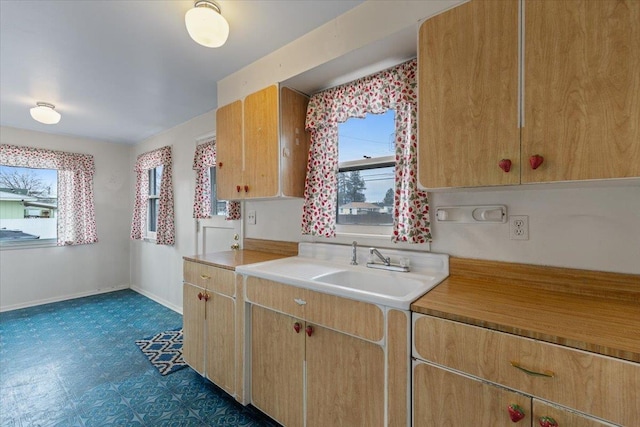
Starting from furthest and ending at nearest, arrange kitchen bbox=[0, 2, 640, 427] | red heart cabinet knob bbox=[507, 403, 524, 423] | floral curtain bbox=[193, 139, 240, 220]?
floral curtain bbox=[193, 139, 240, 220], kitchen bbox=[0, 2, 640, 427], red heart cabinet knob bbox=[507, 403, 524, 423]

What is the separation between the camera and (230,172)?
2.33 m

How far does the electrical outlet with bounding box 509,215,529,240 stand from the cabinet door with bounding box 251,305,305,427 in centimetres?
113

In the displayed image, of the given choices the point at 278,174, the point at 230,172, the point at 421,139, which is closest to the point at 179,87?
the point at 230,172

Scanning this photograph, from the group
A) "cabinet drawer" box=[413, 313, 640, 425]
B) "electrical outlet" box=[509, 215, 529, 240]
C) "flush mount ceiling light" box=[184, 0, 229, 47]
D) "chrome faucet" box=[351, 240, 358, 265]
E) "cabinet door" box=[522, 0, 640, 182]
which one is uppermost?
"flush mount ceiling light" box=[184, 0, 229, 47]

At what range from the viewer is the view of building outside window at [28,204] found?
145 inches

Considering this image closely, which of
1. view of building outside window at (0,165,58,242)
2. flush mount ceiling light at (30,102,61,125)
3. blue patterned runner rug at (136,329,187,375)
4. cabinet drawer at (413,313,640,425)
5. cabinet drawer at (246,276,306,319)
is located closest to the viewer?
cabinet drawer at (413,313,640,425)

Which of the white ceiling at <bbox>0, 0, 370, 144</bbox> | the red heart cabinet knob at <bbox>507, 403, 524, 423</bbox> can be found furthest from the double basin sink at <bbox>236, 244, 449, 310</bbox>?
the white ceiling at <bbox>0, 0, 370, 144</bbox>

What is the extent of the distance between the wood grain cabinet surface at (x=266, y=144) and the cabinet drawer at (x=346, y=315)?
2.89 feet

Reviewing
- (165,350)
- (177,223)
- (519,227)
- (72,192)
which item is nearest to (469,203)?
(519,227)

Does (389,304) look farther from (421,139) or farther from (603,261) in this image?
(603,261)

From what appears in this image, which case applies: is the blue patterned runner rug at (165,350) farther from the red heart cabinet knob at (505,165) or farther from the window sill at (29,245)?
the red heart cabinet knob at (505,165)

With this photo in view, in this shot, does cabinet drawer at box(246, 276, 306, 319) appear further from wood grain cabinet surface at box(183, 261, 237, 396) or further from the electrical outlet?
the electrical outlet

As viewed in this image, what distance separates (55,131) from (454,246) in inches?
198

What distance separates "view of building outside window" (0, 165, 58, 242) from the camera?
3.69 meters
